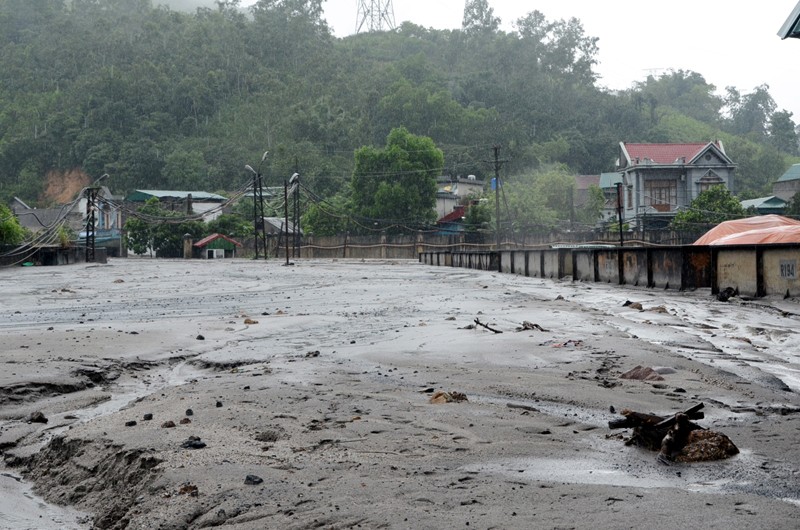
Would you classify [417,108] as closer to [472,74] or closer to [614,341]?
[472,74]

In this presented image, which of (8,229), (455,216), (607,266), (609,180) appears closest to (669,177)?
(455,216)

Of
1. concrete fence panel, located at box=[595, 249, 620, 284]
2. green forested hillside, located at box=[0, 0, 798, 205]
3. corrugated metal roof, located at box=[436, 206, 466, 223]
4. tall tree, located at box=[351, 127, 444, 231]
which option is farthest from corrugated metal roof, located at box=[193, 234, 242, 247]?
concrete fence panel, located at box=[595, 249, 620, 284]

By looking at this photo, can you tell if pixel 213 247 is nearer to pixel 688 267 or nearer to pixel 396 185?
pixel 396 185

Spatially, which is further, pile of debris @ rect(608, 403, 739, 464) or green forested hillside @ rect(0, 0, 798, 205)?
green forested hillside @ rect(0, 0, 798, 205)

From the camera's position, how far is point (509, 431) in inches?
173

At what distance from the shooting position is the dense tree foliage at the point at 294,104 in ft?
345

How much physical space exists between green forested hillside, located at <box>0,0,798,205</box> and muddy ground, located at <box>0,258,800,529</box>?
8451 cm

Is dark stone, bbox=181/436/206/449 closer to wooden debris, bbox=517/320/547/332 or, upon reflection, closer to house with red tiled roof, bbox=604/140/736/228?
wooden debris, bbox=517/320/547/332

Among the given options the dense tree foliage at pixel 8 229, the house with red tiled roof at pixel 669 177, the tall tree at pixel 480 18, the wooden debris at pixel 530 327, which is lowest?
the wooden debris at pixel 530 327

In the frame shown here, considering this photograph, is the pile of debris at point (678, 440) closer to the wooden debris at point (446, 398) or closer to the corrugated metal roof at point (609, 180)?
the wooden debris at point (446, 398)

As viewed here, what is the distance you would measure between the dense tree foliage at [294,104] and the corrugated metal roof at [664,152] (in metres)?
11.7

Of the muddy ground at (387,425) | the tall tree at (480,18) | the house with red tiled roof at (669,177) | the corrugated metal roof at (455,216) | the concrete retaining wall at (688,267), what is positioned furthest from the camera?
the tall tree at (480,18)

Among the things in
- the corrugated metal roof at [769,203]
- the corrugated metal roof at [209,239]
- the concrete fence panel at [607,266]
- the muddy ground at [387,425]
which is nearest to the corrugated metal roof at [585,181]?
the corrugated metal roof at [769,203]

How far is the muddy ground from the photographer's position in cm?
316
